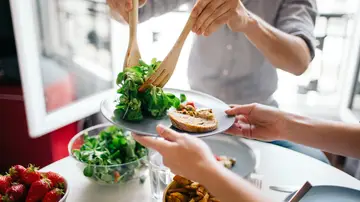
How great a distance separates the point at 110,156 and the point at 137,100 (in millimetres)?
221

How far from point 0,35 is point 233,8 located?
1.15 m

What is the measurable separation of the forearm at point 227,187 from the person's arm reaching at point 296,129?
0.91 feet

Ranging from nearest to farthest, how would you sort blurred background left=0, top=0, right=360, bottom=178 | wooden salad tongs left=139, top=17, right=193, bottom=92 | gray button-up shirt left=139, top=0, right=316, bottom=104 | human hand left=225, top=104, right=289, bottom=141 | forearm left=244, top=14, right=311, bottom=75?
wooden salad tongs left=139, top=17, right=193, bottom=92 < human hand left=225, top=104, right=289, bottom=141 < forearm left=244, top=14, right=311, bottom=75 < gray button-up shirt left=139, top=0, right=316, bottom=104 < blurred background left=0, top=0, right=360, bottom=178

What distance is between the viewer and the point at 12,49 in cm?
168

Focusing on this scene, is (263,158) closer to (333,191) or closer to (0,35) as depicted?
(333,191)

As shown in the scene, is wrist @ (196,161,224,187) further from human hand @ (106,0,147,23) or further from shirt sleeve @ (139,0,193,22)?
shirt sleeve @ (139,0,193,22)

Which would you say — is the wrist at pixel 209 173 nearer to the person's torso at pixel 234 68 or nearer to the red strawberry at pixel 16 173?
the red strawberry at pixel 16 173

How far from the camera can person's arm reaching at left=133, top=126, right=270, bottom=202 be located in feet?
2.24

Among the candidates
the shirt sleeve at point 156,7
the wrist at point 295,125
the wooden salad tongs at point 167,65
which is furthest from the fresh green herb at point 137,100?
the shirt sleeve at point 156,7

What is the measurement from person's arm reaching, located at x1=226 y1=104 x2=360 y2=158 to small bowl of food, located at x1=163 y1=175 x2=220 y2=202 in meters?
0.23

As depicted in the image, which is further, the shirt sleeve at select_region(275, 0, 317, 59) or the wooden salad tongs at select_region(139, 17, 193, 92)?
the shirt sleeve at select_region(275, 0, 317, 59)

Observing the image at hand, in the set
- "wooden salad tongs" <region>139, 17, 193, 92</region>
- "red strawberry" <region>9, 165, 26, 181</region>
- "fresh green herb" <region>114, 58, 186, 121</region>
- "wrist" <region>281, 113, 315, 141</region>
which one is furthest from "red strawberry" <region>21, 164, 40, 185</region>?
"wrist" <region>281, 113, 315, 141</region>

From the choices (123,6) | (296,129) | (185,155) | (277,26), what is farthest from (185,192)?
(277,26)

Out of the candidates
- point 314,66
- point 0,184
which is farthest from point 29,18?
point 314,66
